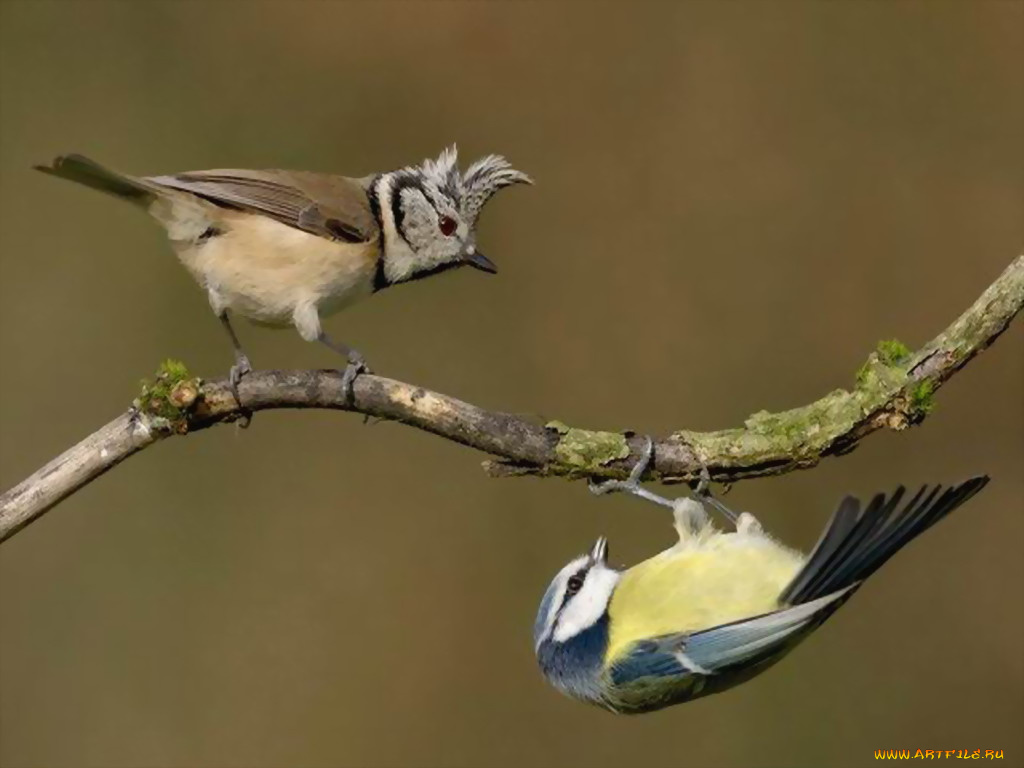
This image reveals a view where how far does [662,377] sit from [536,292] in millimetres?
467

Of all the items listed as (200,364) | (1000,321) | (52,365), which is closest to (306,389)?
(1000,321)

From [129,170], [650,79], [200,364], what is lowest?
[200,364]

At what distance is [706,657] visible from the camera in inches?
90.4

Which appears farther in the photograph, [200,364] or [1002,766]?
[200,364]

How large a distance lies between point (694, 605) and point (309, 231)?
1101 mm

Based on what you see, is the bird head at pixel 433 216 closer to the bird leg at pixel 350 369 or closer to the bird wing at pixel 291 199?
the bird wing at pixel 291 199

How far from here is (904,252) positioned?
430 centimetres

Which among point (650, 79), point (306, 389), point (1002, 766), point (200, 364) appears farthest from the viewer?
point (650, 79)

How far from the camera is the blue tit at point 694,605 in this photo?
2207 mm

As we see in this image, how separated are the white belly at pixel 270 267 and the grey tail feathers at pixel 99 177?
16cm

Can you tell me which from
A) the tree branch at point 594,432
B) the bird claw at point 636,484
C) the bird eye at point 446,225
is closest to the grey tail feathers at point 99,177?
the tree branch at point 594,432

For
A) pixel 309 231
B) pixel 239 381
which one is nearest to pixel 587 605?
pixel 239 381

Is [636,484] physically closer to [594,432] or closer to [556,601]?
[594,432]

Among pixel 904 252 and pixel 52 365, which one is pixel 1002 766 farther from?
pixel 52 365
